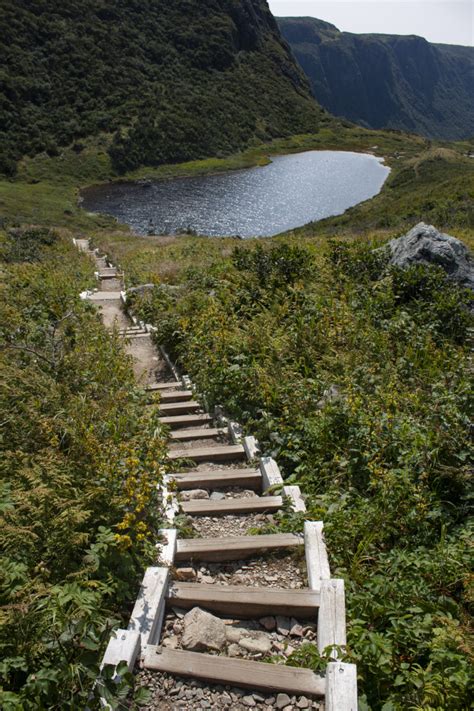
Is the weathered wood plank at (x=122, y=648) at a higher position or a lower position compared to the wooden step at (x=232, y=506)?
higher

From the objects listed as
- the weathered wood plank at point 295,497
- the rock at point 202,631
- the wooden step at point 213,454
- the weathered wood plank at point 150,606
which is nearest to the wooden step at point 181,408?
the wooden step at point 213,454

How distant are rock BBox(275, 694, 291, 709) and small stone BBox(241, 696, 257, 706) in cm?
14

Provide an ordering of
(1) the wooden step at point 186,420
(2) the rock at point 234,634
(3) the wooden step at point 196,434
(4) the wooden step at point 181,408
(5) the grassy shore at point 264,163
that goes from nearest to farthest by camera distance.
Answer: (2) the rock at point 234,634 < (3) the wooden step at point 196,434 < (1) the wooden step at point 186,420 < (4) the wooden step at point 181,408 < (5) the grassy shore at point 264,163

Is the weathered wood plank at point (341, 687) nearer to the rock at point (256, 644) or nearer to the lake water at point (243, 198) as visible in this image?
the rock at point (256, 644)

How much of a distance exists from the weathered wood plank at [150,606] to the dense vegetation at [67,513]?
4.0 inches

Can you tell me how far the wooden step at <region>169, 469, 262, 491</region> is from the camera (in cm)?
540

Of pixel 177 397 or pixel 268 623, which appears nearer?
pixel 268 623

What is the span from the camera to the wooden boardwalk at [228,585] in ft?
10.2

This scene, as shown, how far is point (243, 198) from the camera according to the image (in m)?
68.8

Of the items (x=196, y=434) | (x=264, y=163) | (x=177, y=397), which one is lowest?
(x=177, y=397)

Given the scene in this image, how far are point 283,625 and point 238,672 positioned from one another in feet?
2.16

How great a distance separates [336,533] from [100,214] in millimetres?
56613

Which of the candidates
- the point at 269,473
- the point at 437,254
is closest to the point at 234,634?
the point at 269,473

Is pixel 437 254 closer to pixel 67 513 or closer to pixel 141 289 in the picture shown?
pixel 141 289
